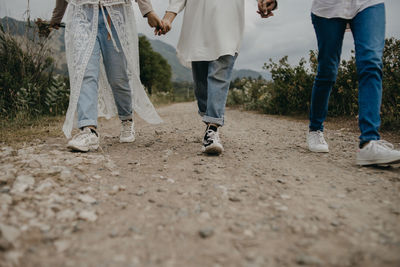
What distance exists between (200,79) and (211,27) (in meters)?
0.56

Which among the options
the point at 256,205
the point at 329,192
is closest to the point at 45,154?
the point at 256,205

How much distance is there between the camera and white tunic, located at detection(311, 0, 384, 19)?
2195 millimetres

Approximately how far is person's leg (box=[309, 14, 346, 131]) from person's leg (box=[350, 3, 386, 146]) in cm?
23

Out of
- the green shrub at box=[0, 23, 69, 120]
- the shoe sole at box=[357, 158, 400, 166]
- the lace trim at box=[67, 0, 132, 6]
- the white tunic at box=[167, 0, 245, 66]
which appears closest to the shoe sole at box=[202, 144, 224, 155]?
the white tunic at box=[167, 0, 245, 66]

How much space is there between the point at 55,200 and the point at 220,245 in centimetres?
92

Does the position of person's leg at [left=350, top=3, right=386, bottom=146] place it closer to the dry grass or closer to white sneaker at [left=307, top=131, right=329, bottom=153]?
white sneaker at [left=307, top=131, right=329, bottom=153]

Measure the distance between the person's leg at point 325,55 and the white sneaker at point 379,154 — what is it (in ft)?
2.35

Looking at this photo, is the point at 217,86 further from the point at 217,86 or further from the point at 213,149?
the point at 213,149

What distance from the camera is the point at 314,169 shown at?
2.21 metres

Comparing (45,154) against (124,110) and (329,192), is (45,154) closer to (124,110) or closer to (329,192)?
(124,110)

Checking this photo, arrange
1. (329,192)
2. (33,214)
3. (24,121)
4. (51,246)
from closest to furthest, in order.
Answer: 1. (51,246)
2. (33,214)
3. (329,192)
4. (24,121)

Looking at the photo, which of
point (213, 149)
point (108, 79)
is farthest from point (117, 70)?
point (213, 149)

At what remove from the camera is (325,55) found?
8.20ft

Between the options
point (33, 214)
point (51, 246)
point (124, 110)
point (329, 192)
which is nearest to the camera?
point (51, 246)
